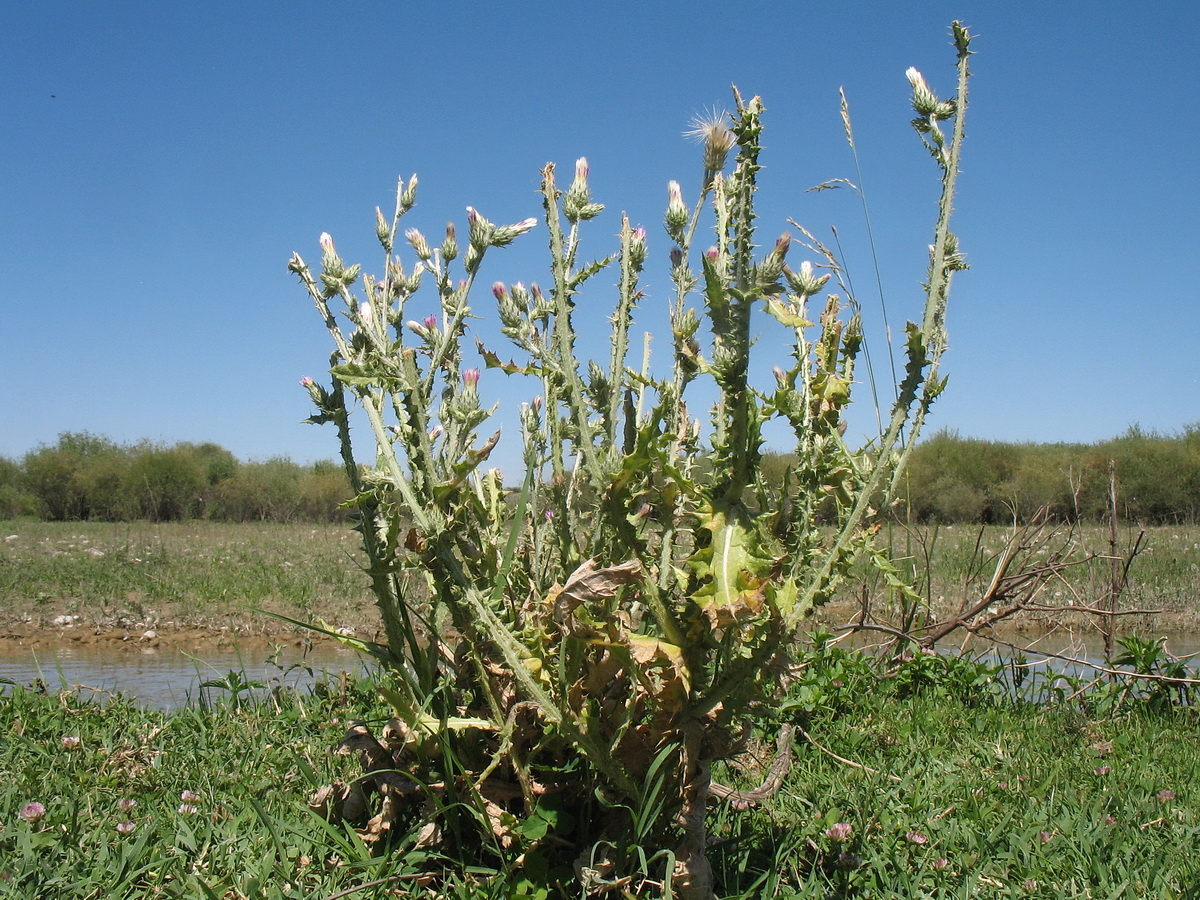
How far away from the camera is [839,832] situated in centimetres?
191

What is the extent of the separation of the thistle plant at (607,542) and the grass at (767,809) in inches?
6.8

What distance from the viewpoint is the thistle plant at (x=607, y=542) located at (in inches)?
51.1

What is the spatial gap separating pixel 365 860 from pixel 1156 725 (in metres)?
3.00

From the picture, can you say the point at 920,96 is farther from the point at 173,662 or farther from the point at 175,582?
the point at 175,582

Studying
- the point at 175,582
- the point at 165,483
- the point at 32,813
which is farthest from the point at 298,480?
the point at 32,813

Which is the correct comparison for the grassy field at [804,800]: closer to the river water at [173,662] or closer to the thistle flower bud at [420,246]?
the thistle flower bud at [420,246]

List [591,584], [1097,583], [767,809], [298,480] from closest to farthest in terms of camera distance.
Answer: [591,584] → [767,809] → [1097,583] → [298,480]

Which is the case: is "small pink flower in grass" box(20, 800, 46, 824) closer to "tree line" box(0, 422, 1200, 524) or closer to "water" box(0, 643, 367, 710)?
"water" box(0, 643, 367, 710)

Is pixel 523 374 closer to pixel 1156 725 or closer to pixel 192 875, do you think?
pixel 192 875

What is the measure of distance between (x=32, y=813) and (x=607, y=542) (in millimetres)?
1491

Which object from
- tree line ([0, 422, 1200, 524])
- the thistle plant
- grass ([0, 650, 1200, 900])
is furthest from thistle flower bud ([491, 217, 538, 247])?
tree line ([0, 422, 1200, 524])

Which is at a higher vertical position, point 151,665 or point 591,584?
point 591,584

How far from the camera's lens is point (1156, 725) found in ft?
10.3

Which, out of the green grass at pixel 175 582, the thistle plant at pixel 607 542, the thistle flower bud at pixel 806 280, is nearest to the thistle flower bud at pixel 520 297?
the thistle plant at pixel 607 542
